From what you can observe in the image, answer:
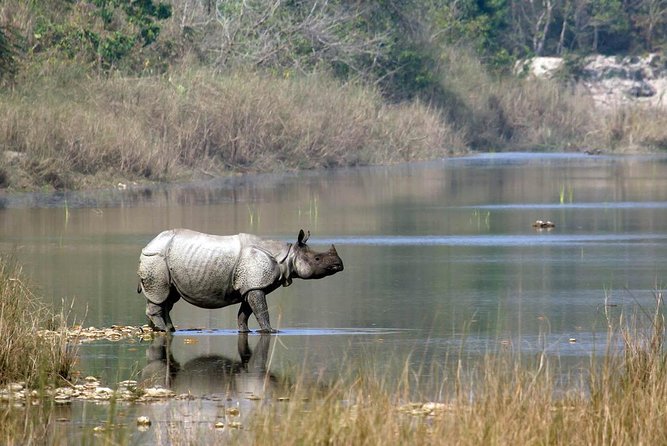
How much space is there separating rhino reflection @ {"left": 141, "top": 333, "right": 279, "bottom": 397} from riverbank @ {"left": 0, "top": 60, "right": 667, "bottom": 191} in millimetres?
22154

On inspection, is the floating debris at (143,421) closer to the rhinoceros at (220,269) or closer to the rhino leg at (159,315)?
the rhinoceros at (220,269)

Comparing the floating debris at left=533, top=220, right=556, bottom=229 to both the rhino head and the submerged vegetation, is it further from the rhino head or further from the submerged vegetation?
the submerged vegetation

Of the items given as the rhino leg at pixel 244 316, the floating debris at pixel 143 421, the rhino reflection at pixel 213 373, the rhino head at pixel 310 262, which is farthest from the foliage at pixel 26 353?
the rhino head at pixel 310 262

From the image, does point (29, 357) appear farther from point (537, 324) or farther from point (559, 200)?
point (559, 200)

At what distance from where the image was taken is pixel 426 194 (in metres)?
37.3

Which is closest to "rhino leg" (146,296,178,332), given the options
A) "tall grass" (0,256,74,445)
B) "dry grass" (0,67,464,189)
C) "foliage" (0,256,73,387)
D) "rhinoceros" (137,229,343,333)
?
"rhinoceros" (137,229,343,333)

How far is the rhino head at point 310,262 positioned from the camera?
15086 millimetres

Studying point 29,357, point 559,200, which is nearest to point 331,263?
point 29,357

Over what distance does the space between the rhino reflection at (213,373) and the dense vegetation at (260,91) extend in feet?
73.2

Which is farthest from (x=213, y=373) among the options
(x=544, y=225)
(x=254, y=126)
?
(x=254, y=126)

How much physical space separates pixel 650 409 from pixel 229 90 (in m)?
37.0

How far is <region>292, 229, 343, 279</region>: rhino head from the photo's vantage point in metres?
15.1

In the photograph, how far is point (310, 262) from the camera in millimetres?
15109

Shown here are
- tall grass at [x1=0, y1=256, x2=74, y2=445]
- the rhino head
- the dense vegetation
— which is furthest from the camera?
the dense vegetation
